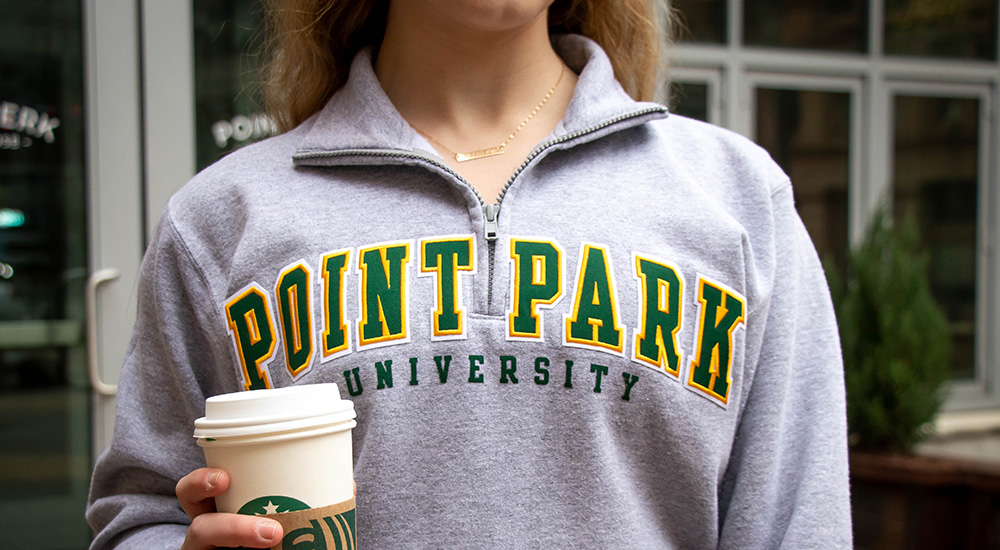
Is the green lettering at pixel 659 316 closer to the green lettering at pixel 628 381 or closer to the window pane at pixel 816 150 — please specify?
the green lettering at pixel 628 381

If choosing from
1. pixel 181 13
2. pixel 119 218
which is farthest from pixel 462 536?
pixel 181 13

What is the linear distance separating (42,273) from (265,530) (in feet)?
8.31

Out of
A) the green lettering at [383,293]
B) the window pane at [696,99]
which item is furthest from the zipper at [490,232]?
the window pane at [696,99]

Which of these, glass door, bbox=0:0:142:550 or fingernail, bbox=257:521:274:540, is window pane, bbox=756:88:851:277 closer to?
glass door, bbox=0:0:142:550

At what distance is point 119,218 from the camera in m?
2.86

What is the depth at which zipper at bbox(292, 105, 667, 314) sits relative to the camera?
1.00 m

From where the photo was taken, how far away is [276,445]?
77 cm

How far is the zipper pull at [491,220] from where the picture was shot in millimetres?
998

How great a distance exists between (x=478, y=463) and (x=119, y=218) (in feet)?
7.83

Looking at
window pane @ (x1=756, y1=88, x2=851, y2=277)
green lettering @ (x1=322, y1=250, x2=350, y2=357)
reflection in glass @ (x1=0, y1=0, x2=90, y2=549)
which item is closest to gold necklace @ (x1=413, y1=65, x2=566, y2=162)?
green lettering @ (x1=322, y1=250, x2=350, y2=357)

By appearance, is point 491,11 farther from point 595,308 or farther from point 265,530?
point 265,530

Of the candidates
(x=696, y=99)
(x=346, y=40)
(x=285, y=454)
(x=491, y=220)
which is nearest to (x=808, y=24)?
(x=696, y=99)

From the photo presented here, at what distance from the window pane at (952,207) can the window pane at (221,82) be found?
14.6 feet

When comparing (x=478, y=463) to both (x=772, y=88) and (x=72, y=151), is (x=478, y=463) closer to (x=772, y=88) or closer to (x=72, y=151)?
(x=72, y=151)
